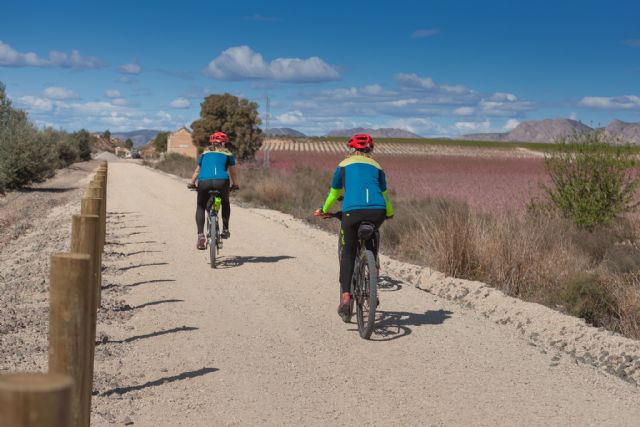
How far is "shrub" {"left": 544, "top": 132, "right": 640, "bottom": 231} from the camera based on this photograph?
16.0 meters

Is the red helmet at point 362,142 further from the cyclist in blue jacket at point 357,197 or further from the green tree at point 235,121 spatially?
the green tree at point 235,121

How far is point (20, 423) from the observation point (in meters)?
1.57

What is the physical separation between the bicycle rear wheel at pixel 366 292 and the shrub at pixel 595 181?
A: 9899mm

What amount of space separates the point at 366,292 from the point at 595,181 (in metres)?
10.5

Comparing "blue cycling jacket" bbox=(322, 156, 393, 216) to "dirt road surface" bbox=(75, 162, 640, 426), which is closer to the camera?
"dirt road surface" bbox=(75, 162, 640, 426)

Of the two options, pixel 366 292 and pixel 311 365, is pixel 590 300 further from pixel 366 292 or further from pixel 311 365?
pixel 311 365

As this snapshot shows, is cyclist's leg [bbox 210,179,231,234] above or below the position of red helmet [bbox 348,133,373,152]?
below

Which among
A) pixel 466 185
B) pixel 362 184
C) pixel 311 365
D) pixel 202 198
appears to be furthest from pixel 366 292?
pixel 466 185

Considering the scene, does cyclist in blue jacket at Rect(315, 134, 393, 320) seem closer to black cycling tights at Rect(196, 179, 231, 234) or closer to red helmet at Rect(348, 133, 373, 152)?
red helmet at Rect(348, 133, 373, 152)

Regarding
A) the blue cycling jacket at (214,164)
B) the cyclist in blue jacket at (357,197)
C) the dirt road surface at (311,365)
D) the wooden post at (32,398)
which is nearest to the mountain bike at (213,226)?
the blue cycling jacket at (214,164)

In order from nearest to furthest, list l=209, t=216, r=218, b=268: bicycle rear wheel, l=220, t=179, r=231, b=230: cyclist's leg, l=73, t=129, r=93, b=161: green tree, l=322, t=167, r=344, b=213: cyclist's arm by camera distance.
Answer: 1. l=322, t=167, r=344, b=213: cyclist's arm
2. l=209, t=216, r=218, b=268: bicycle rear wheel
3. l=220, t=179, r=231, b=230: cyclist's leg
4. l=73, t=129, r=93, b=161: green tree

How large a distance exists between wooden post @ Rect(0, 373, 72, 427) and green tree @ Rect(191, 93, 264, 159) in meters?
60.9

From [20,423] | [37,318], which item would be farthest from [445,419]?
[37,318]

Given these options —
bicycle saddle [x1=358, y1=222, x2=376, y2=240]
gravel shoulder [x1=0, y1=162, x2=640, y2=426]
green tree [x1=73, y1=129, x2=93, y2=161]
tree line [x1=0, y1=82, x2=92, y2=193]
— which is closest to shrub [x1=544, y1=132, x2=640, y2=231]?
gravel shoulder [x1=0, y1=162, x2=640, y2=426]
